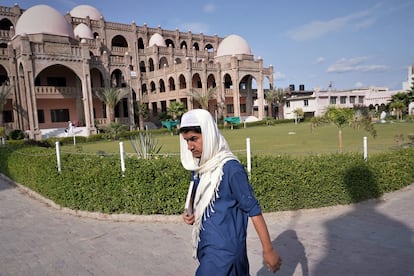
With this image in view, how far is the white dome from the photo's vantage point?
29328 mm

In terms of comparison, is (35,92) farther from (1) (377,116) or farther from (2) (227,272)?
(1) (377,116)

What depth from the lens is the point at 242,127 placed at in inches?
1471

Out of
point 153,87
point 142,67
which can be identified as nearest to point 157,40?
point 142,67

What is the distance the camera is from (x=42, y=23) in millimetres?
29688

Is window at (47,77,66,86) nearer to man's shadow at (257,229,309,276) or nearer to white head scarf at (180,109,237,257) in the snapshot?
man's shadow at (257,229,309,276)

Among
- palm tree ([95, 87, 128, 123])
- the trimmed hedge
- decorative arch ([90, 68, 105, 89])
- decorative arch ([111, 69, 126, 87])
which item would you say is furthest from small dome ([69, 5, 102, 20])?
the trimmed hedge

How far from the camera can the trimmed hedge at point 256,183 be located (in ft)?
19.1

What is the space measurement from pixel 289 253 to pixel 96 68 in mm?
32940

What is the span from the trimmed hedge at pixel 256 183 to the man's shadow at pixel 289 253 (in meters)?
1.05

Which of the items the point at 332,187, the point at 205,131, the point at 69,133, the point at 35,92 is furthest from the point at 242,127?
the point at 205,131

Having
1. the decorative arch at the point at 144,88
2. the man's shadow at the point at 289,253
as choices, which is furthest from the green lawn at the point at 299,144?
the decorative arch at the point at 144,88

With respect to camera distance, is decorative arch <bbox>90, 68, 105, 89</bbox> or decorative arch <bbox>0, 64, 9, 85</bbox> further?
decorative arch <bbox>90, 68, 105, 89</bbox>

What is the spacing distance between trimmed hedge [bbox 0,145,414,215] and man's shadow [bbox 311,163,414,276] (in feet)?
0.22

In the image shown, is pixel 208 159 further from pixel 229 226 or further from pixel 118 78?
pixel 118 78
